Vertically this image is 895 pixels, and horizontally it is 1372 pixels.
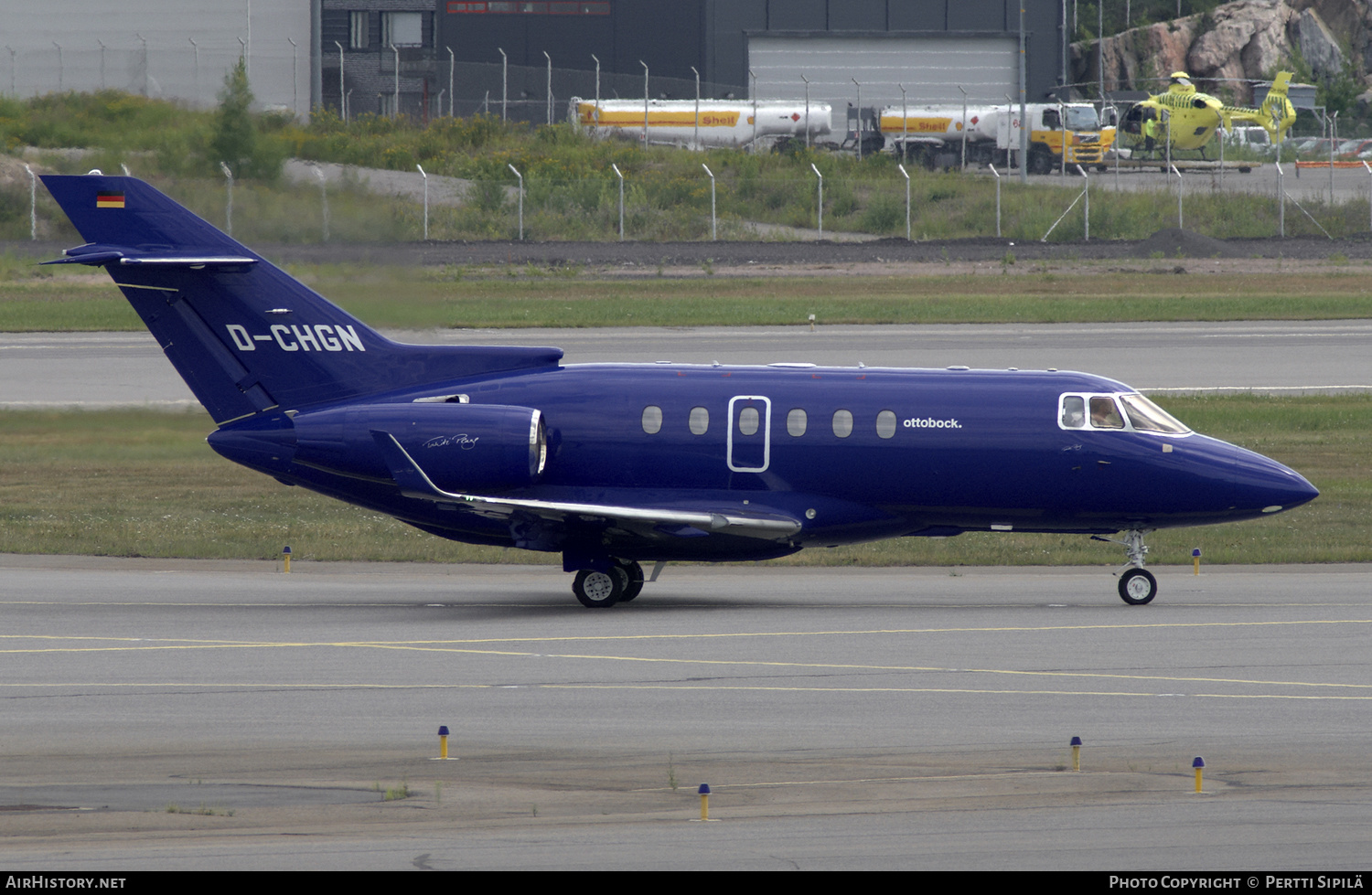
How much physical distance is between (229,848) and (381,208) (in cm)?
1770

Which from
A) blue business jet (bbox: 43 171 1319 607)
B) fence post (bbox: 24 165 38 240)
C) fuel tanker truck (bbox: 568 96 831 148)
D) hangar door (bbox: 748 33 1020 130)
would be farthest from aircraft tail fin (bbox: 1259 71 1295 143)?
blue business jet (bbox: 43 171 1319 607)

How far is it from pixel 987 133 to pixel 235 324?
68170mm

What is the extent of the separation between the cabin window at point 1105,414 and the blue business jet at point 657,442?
0.09 feet

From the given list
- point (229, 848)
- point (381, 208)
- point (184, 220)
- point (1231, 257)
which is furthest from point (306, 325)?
point (1231, 257)

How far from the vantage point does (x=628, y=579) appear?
21766 millimetres

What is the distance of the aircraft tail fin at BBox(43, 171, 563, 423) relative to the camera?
2133cm

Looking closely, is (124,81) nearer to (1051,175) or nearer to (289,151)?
(289,151)

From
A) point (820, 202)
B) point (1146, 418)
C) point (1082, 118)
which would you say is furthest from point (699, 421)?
point (1082, 118)

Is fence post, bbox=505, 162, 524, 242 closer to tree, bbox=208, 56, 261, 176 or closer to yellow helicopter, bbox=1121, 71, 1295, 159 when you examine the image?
tree, bbox=208, 56, 261, 176

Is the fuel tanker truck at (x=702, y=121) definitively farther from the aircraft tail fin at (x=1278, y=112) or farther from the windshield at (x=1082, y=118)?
the aircraft tail fin at (x=1278, y=112)

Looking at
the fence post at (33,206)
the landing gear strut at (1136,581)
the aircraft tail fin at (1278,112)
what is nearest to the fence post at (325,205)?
the fence post at (33,206)

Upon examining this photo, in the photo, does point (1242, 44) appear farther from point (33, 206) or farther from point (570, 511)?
point (570, 511)

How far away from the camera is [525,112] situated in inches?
3314

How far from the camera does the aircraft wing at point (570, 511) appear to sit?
65.6 feet
